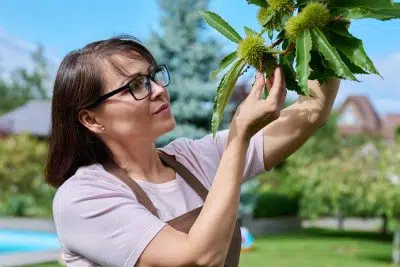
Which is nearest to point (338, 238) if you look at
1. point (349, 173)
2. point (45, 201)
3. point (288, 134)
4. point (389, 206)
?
point (349, 173)

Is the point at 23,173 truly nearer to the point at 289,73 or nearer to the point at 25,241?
the point at 25,241

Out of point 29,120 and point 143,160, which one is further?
point 29,120

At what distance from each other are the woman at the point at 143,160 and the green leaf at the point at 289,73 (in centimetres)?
3

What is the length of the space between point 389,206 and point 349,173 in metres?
1.44

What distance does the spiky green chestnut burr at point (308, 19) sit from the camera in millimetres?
1279

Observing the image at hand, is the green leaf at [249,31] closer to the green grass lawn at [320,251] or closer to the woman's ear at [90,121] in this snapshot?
the woman's ear at [90,121]

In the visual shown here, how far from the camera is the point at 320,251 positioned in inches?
523

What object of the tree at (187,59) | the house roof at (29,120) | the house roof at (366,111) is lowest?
the house roof at (366,111)

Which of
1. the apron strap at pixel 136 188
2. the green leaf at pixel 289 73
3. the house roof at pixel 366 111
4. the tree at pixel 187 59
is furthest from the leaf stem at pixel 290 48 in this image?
the house roof at pixel 366 111

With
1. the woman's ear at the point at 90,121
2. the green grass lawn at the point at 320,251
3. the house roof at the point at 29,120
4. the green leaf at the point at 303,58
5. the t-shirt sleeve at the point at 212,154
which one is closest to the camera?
the green leaf at the point at 303,58

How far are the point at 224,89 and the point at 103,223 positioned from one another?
1.25ft

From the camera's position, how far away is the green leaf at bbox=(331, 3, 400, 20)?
130cm

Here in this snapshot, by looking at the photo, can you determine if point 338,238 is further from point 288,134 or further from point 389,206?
point 288,134

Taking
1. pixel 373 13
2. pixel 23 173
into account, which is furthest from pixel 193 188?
pixel 23 173
